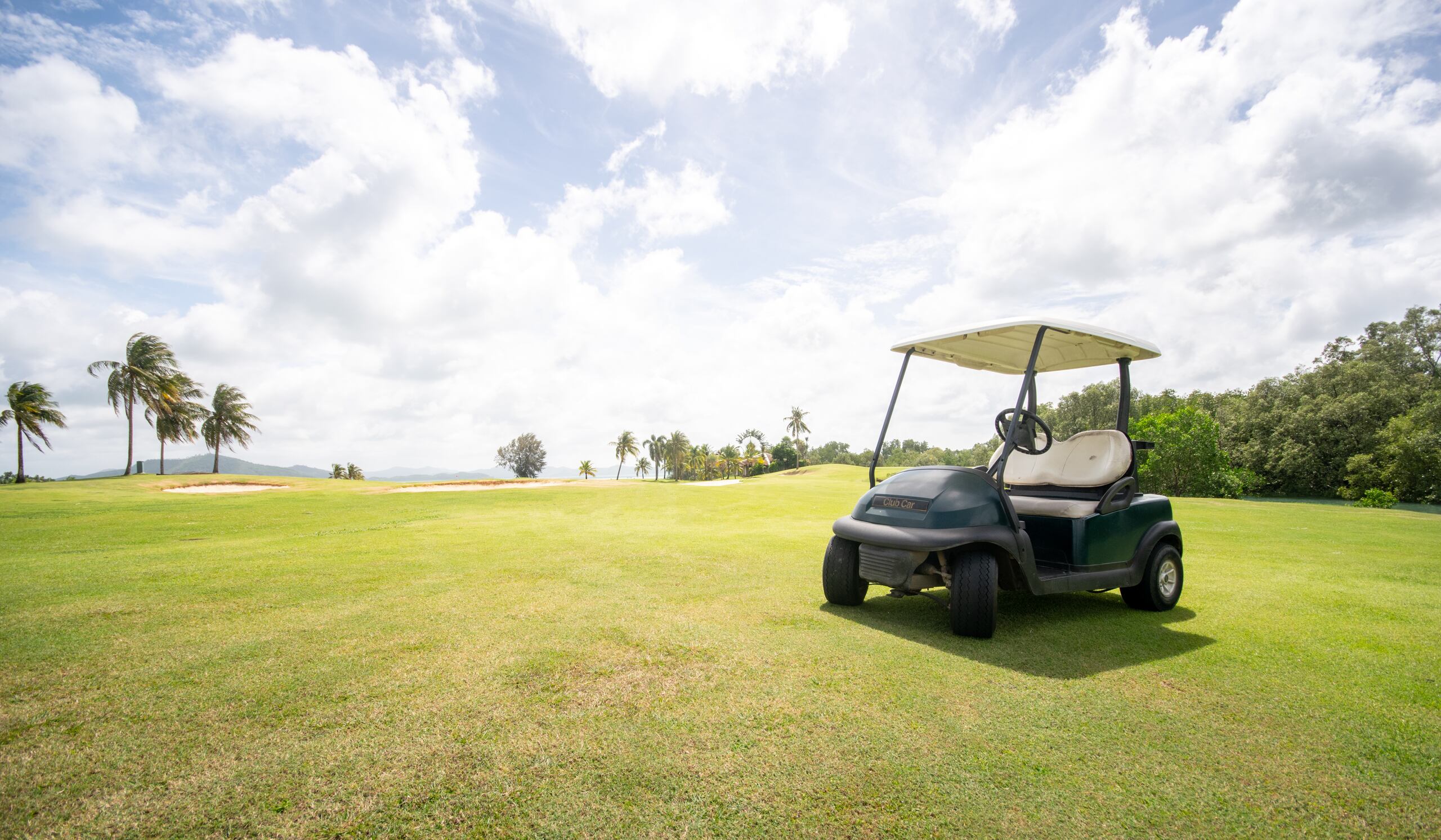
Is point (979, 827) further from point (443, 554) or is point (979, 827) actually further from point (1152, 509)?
point (443, 554)

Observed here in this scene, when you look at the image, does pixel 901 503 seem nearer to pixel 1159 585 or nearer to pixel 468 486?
pixel 1159 585

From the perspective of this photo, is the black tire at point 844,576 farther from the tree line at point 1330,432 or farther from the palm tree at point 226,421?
the palm tree at point 226,421

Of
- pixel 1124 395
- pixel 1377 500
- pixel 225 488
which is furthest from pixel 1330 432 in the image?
pixel 225 488

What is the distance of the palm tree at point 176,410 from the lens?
34.2 m

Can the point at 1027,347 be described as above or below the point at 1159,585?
above

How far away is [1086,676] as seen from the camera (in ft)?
13.5

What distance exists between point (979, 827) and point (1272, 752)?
6.46 ft

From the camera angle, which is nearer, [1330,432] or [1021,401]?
[1021,401]

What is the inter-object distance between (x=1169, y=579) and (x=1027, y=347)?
296 cm

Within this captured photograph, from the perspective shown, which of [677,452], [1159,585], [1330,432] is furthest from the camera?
[677,452]

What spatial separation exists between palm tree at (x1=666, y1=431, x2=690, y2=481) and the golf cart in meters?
93.7

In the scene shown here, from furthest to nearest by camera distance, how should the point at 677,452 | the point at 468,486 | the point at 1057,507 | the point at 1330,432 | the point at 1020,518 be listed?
the point at 677,452 → the point at 1330,432 → the point at 468,486 → the point at 1020,518 → the point at 1057,507

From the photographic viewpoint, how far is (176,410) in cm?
3681

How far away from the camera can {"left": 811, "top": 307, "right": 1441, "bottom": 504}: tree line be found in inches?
1382
